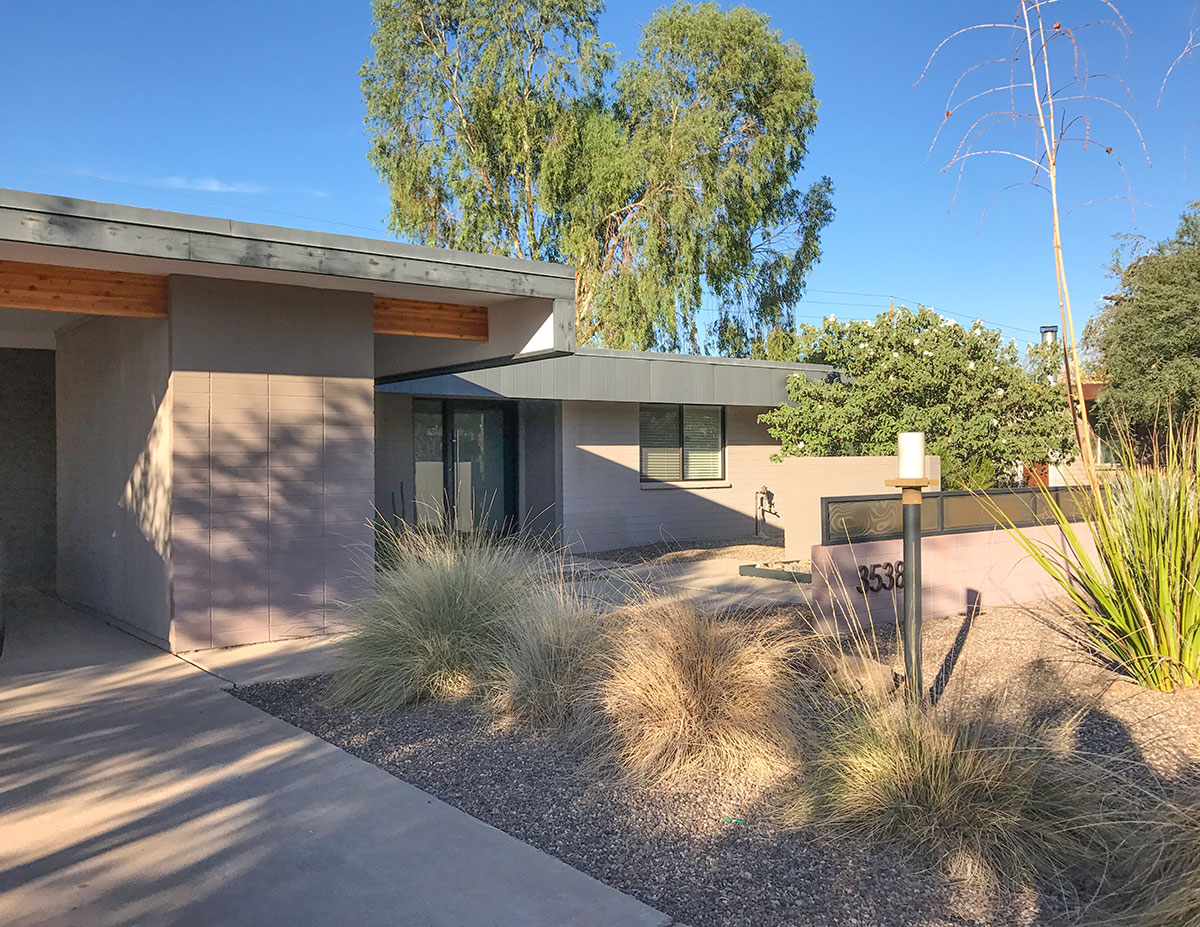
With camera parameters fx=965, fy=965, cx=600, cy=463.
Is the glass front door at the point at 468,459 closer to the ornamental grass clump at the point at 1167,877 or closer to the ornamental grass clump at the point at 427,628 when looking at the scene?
the ornamental grass clump at the point at 427,628

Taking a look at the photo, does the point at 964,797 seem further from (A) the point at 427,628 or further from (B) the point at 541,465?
(B) the point at 541,465

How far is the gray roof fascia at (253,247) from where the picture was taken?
5738mm

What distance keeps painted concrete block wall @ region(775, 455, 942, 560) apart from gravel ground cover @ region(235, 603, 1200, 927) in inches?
220

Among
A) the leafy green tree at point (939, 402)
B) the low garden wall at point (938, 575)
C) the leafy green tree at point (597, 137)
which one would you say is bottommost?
the low garden wall at point (938, 575)

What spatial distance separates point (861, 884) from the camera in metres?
3.48

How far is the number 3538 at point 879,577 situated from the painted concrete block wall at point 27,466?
871cm

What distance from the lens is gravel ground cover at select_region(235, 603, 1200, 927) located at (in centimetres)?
335

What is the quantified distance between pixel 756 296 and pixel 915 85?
857 inches

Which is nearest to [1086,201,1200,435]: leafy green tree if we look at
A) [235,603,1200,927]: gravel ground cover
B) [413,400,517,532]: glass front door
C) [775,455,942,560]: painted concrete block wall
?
[775,455,942,560]: painted concrete block wall

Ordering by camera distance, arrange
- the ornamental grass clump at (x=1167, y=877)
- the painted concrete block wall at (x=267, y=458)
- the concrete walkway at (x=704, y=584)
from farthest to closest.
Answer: the concrete walkway at (x=704, y=584) < the painted concrete block wall at (x=267, y=458) < the ornamental grass clump at (x=1167, y=877)

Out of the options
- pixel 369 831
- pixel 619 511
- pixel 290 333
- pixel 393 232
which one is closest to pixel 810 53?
pixel 393 232

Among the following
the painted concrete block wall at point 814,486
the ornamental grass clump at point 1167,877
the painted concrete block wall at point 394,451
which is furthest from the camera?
the painted concrete block wall at point 394,451

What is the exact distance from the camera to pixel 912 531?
4.93 meters

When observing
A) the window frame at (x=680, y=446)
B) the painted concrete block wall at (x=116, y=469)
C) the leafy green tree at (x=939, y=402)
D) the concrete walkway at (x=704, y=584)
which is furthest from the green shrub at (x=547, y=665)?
the window frame at (x=680, y=446)
